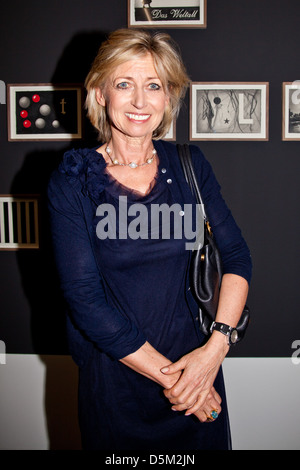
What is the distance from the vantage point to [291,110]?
211 centimetres

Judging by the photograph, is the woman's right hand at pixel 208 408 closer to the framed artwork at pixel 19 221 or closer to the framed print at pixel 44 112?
the framed artwork at pixel 19 221

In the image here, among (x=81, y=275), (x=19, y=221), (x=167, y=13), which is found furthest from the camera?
(x=19, y=221)

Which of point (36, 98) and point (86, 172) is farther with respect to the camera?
point (36, 98)

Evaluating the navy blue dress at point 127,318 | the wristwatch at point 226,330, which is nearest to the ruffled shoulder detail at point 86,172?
the navy blue dress at point 127,318

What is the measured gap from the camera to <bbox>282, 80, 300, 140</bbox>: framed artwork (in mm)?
2086

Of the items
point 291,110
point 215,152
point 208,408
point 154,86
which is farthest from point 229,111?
point 208,408

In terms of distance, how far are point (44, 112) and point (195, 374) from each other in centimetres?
170

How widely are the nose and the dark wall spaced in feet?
3.33

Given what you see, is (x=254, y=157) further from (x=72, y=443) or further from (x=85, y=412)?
(x=72, y=443)

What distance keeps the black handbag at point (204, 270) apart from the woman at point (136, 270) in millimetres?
26

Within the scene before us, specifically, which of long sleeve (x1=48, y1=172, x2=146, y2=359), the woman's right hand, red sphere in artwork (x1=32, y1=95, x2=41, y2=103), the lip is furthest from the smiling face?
red sphere in artwork (x1=32, y1=95, x2=41, y2=103)

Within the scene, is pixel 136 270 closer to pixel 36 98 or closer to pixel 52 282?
pixel 52 282

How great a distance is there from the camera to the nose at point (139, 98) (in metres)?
1.17

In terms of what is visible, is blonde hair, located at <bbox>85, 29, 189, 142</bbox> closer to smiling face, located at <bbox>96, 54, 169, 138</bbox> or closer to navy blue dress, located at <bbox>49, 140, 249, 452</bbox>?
smiling face, located at <bbox>96, 54, 169, 138</bbox>
